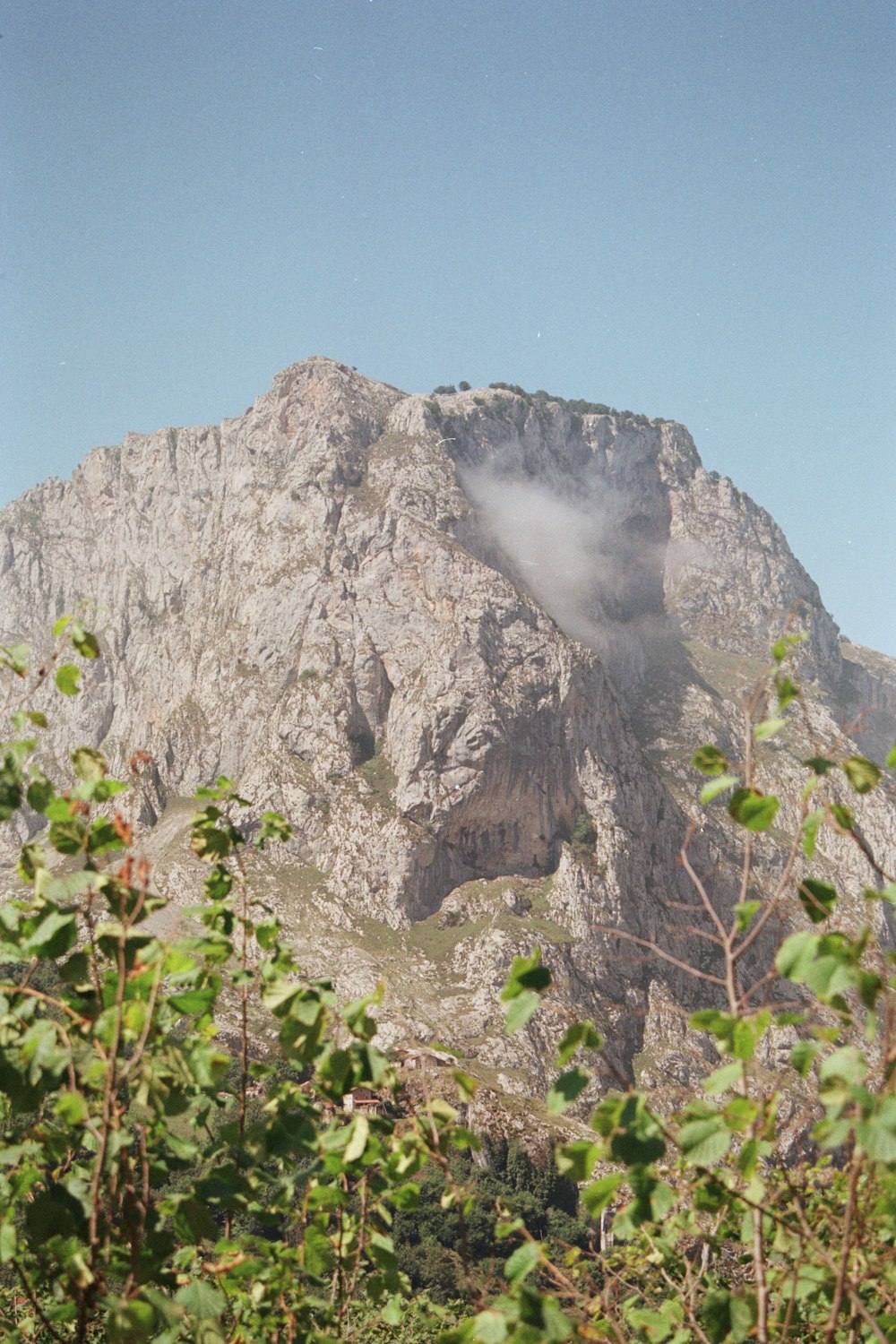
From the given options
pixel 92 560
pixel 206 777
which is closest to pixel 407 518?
pixel 206 777

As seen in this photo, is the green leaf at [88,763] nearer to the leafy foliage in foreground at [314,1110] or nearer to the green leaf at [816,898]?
the leafy foliage in foreground at [314,1110]

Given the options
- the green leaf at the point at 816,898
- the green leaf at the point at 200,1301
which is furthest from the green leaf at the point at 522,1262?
the green leaf at the point at 816,898

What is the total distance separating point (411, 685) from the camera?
5487 inches

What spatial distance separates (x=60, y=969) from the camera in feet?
11.8

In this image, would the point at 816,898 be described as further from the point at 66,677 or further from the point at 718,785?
the point at 66,677

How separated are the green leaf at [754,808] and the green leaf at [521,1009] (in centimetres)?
86

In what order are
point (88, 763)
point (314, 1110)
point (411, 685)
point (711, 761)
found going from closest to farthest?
point (711, 761) → point (88, 763) → point (314, 1110) → point (411, 685)

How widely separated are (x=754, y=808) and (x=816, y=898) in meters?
0.46

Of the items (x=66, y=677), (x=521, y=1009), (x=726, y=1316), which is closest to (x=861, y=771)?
(x=521, y=1009)

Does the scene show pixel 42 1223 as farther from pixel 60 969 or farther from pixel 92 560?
pixel 92 560

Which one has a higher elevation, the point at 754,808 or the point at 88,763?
the point at 754,808

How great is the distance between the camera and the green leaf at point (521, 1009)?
2926mm

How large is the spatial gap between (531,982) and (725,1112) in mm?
729

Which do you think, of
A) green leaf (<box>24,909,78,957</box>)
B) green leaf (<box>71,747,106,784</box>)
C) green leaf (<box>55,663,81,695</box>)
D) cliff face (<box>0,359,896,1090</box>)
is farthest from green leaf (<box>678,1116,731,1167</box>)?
cliff face (<box>0,359,896,1090</box>)
